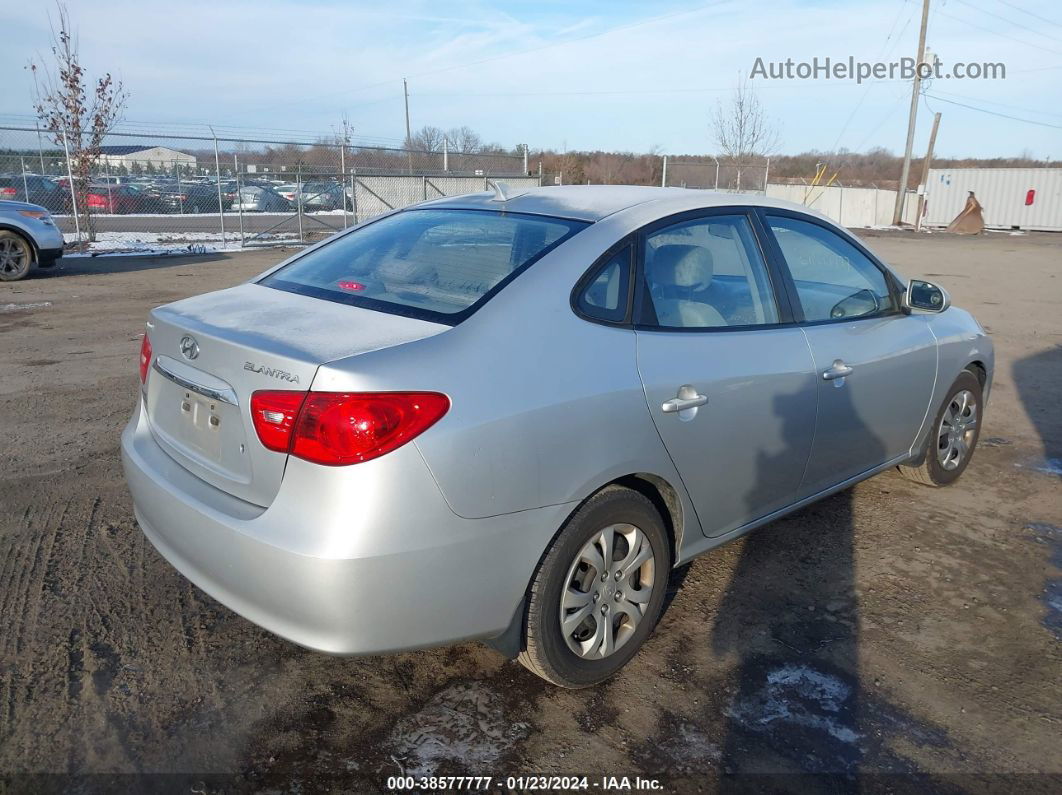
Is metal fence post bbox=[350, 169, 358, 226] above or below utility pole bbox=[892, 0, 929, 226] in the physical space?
below

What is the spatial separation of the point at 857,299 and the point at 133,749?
358cm

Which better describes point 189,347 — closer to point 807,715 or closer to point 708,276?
point 708,276

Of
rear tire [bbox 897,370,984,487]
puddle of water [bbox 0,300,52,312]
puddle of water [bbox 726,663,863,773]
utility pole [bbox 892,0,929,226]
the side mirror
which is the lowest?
puddle of water [bbox 726,663,863,773]

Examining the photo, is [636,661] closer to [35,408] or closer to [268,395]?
[268,395]

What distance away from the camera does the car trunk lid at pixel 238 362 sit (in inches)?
94.7

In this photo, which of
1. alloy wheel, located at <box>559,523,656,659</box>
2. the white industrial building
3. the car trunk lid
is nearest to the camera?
the car trunk lid

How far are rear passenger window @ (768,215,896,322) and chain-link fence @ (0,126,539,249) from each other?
16281mm

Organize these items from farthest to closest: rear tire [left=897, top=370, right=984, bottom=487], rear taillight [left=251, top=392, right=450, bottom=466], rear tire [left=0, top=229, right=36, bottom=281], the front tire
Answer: rear tire [left=0, top=229, right=36, bottom=281], rear tire [left=897, top=370, right=984, bottom=487], the front tire, rear taillight [left=251, top=392, right=450, bottom=466]

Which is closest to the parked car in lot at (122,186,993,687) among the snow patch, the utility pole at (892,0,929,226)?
the snow patch

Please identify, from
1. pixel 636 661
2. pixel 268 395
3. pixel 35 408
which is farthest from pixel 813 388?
pixel 35 408

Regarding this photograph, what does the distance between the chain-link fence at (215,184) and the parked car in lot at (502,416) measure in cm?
1637

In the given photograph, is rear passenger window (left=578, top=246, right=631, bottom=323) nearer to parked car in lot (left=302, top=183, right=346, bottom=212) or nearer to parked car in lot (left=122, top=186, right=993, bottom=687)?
parked car in lot (left=122, top=186, right=993, bottom=687)

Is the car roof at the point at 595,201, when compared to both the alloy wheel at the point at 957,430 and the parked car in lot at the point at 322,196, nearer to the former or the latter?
the alloy wheel at the point at 957,430

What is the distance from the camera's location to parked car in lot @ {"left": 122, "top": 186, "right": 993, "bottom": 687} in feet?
7.57
